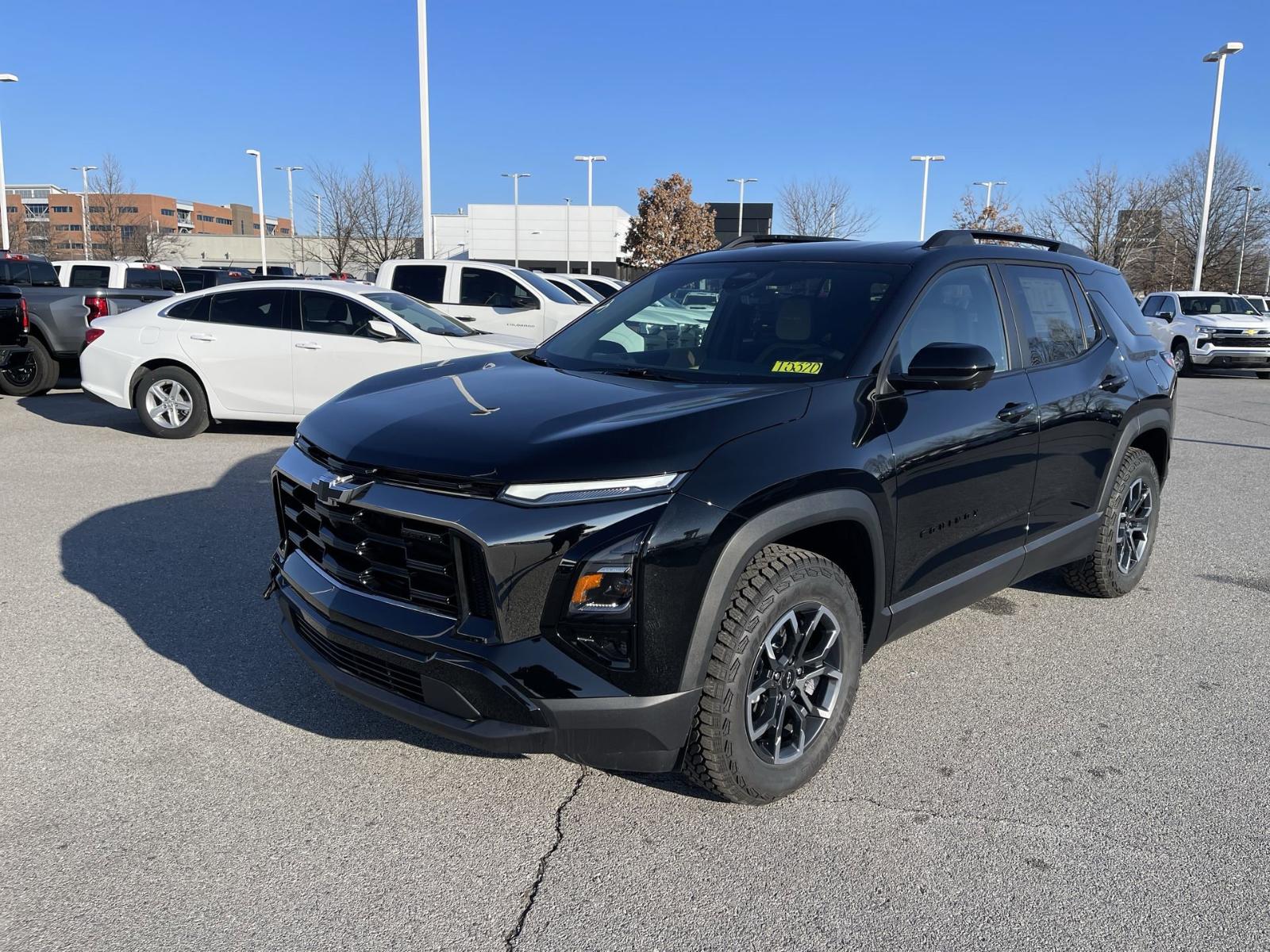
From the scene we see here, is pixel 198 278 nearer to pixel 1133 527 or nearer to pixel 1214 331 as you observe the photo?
pixel 1214 331

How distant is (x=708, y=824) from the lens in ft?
10.3

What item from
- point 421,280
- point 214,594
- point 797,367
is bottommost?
point 214,594

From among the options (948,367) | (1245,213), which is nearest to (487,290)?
(948,367)

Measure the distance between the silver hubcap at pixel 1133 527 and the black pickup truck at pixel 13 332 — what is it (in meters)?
12.8

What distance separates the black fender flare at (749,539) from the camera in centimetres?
284

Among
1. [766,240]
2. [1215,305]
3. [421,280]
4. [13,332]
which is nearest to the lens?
[766,240]

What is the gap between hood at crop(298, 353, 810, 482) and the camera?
283 cm

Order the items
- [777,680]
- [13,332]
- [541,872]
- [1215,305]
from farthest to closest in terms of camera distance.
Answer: [1215,305] < [13,332] < [777,680] < [541,872]

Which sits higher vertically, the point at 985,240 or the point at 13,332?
the point at 985,240

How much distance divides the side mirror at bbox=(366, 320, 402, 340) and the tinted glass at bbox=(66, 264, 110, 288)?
1182 centimetres

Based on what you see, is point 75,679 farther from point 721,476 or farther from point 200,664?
point 721,476

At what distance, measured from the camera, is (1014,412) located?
13.5ft

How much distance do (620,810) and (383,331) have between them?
7.50m

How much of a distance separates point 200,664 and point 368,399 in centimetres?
159
